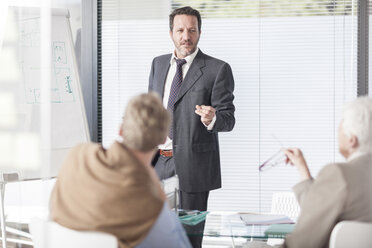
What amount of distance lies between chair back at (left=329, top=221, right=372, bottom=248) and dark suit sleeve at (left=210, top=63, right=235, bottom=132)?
1293 mm

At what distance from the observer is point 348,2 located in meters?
3.71

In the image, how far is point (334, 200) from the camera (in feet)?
5.24

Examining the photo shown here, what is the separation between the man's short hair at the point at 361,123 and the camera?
1.66 m

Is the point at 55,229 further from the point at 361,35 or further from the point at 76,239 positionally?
the point at 361,35

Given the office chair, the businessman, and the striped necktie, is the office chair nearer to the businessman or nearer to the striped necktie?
the striped necktie

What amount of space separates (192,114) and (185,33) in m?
0.48

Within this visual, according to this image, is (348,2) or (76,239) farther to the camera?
(348,2)

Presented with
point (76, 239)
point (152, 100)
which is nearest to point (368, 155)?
point (152, 100)

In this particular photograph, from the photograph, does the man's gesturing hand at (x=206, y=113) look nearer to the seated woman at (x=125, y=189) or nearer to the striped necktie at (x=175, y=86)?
the striped necktie at (x=175, y=86)

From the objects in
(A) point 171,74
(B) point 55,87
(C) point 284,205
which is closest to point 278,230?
(C) point 284,205

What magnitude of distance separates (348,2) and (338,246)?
2610mm

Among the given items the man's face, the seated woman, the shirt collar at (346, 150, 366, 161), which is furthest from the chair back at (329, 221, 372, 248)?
the man's face

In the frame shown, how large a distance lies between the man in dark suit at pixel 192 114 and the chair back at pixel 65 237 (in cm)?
134

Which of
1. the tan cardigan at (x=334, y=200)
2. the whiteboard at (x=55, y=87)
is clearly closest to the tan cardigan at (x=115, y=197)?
the tan cardigan at (x=334, y=200)
